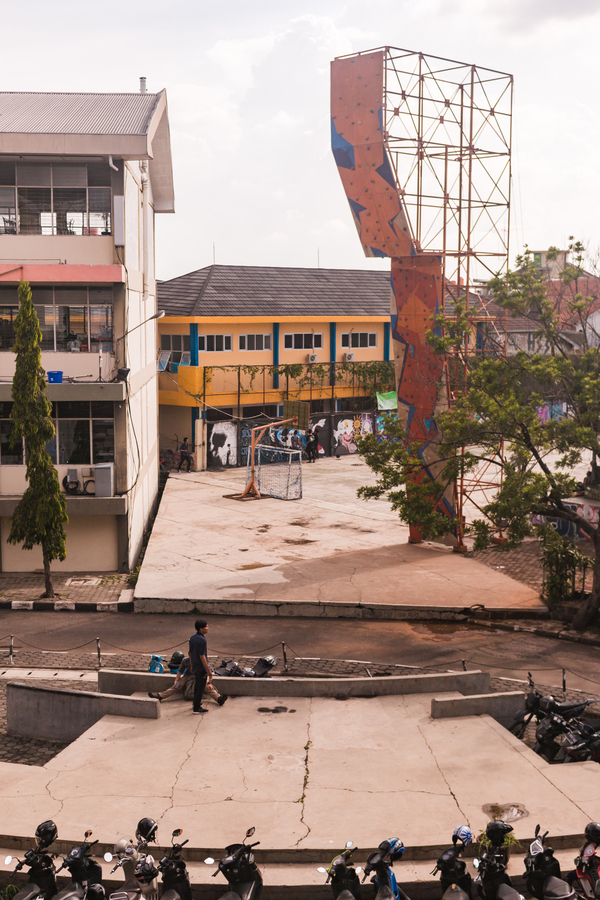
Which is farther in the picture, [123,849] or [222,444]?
[222,444]

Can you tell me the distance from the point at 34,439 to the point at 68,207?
5.97 m

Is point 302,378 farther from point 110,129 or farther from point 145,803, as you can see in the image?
point 145,803

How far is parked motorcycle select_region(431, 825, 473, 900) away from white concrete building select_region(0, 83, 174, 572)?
49.9 feet

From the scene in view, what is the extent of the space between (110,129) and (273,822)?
17.5 metres

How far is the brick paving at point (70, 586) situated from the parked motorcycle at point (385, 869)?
12.9 meters

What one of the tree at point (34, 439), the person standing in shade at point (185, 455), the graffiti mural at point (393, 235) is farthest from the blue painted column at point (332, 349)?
the tree at point (34, 439)

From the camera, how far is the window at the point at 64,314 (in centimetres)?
2211

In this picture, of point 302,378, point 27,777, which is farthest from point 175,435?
point 27,777

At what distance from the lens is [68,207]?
2188 centimetres

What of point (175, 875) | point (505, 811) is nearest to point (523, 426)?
point (505, 811)

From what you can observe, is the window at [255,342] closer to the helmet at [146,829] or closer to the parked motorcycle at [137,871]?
the helmet at [146,829]

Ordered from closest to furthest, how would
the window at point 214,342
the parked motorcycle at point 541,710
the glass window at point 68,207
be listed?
the parked motorcycle at point 541,710, the glass window at point 68,207, the window at point 214,342

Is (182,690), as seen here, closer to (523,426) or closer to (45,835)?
(45,835)

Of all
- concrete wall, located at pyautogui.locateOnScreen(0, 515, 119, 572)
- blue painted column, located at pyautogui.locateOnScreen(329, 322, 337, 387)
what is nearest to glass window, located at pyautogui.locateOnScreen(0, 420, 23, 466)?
concrete wall, located at pyautogui.locateOnScreen(0, 515, 119, 572)
